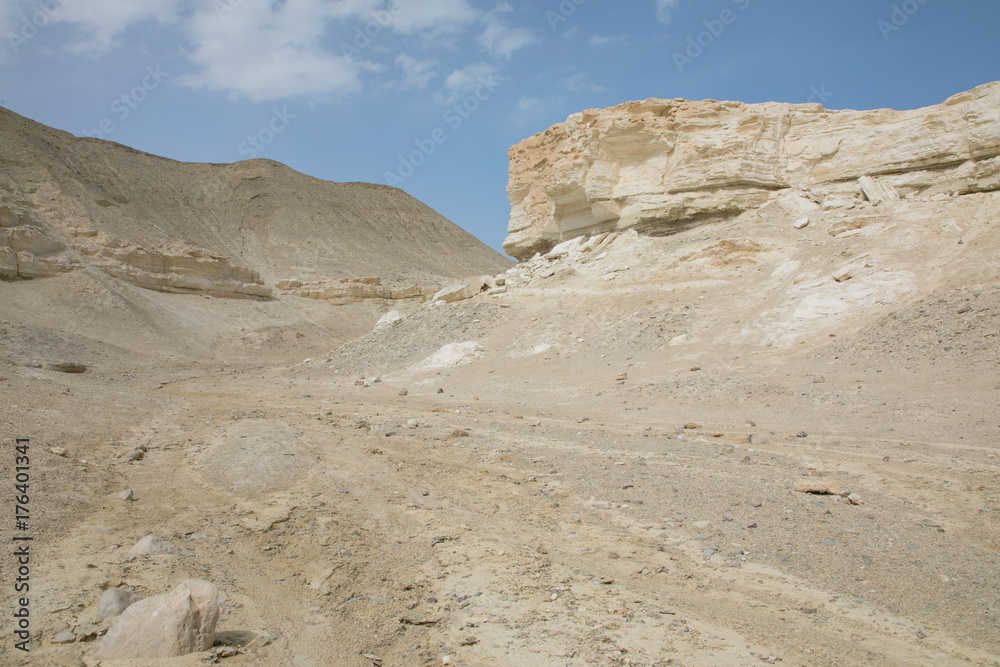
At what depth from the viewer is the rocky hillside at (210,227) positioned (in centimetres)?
3144

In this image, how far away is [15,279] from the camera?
25.6 metres

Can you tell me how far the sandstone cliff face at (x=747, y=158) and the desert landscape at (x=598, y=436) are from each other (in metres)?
0.10

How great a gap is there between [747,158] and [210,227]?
48000 mm

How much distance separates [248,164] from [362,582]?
222 ft

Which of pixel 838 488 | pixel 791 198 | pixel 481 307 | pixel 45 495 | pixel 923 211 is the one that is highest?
pixel 791 198

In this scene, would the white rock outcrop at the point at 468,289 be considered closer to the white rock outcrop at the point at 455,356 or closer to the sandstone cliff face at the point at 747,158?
the sandstone cliff face at the point at 747,158

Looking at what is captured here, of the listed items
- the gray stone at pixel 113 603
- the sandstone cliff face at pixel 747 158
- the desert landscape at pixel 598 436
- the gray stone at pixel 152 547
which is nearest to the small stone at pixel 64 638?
the desert landscape at pixel 598 436

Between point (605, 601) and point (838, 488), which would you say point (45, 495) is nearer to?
point (605, 601)

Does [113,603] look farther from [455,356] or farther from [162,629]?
Result: [455,356]

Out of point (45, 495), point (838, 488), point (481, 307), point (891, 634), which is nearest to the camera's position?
point (891, 634)

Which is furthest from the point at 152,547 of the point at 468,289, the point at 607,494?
the point at 468,289

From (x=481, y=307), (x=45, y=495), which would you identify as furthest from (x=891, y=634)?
(x=481, y=307)

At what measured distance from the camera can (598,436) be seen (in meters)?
8.20

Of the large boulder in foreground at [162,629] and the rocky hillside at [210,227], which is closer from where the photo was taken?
the large boulder in foreground at [162,629]
